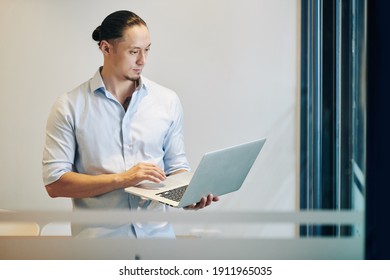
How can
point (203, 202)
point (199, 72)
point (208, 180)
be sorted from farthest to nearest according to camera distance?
point (199, 72) < point (203, 202) < point (208, 180)

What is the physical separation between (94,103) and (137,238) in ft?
1.48

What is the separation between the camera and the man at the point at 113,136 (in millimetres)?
2102

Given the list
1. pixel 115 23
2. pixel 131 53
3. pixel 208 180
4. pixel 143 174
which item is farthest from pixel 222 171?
pixel 115 23

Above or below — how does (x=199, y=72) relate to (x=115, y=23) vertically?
below

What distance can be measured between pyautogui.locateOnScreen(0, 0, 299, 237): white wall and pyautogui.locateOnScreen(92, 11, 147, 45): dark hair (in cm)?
4

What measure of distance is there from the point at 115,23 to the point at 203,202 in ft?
2.07

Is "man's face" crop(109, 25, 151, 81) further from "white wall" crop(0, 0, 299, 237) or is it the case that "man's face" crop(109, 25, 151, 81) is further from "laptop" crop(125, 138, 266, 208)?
"laptop" crop(125, 138, 266, 208)

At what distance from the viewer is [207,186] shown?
6.54ft

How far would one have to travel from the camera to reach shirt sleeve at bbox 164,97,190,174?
7.04 feet

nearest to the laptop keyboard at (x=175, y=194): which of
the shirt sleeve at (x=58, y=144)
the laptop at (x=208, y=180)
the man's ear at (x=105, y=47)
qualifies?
the laptop at (x=208, y=180)

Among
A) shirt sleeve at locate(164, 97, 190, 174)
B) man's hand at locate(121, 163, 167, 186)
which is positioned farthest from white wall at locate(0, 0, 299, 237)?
man's hand at locate(121, 163, 167, 186)

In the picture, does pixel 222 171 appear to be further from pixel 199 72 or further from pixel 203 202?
pixel 199 72

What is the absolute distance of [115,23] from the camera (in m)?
2.12
